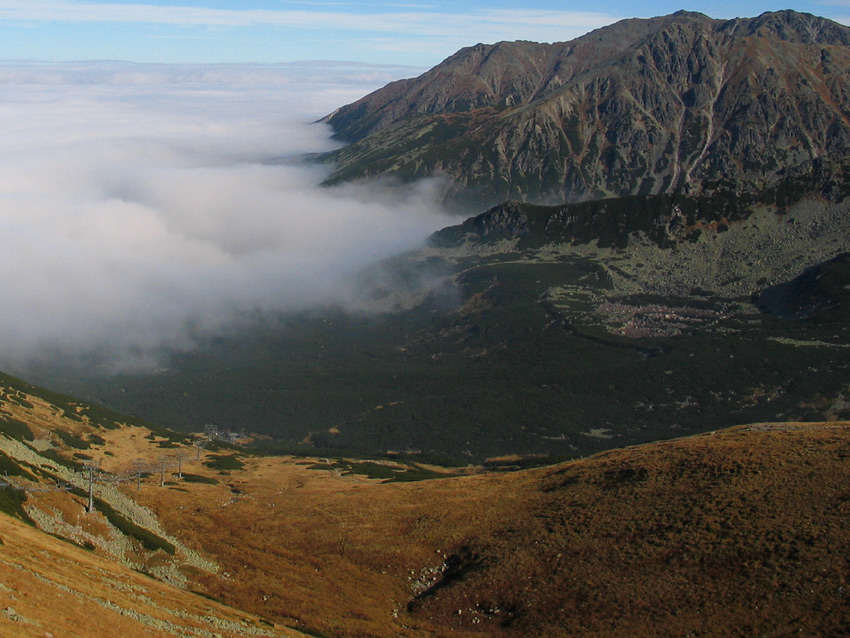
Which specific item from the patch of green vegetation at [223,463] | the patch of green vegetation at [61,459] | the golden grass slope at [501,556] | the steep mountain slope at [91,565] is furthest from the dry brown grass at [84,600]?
the patch of green vegetation at [223,463]

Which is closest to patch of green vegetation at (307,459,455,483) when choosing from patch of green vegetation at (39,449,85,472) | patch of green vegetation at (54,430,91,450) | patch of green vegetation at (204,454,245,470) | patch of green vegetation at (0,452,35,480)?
patch of green vegetation at (204,454,245,470)

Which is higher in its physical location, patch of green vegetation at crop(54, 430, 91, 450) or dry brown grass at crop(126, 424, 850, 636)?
dry brown grass at crop(126, 424, 850, 636)

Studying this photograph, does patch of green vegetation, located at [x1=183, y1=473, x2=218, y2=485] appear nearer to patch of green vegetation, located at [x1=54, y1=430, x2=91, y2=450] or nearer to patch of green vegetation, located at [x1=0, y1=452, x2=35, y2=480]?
patch of green vegetation, located at [x1=54, y1=430, x2=91, y2=450]

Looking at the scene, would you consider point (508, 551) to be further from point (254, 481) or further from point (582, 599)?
point (254, 481)

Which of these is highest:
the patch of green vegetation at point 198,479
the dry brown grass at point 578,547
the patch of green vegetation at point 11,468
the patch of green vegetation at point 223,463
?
the patch of green vegetation at point 11,468

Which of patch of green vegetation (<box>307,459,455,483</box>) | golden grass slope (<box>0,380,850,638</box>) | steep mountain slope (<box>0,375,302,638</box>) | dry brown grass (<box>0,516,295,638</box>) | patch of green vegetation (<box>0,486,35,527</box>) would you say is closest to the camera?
dry brown grass (<box>0,516,295,638</box>)

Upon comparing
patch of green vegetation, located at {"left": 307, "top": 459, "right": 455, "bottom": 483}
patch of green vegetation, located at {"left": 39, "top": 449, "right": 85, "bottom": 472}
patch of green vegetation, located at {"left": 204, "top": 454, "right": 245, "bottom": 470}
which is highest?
patch of green vegetation, located at {"left": 39, "top": 449, "right": 85, "bottom": 472}

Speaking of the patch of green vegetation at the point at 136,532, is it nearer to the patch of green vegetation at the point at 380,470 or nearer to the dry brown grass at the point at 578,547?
the dry brown grass at the point at 578,547

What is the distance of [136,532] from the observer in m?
80.9

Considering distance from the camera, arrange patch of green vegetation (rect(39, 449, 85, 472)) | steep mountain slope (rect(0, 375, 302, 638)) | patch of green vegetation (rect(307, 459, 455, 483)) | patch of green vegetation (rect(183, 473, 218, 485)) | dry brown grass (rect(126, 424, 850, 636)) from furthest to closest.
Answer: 1. patch of green vegetation (rect(307, 459, 455, 483))
2. patch of green vegetation (rect(183, 473, 218, 485))
3. patch of green vegetation (rect(39, 449, 85, 472))
4. dry brown grass (rect(126, 424, 850, 636))
5. steep mountain slope (rect(0, 375, 302, 638))

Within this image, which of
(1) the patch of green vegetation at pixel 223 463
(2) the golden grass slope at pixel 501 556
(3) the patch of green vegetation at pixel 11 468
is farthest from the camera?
(1) the patch of green vegetation at pixel 223 463

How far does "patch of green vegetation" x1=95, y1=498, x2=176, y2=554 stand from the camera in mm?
79438

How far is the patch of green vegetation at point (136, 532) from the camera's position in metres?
79.4

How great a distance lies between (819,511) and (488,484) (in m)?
40.5
